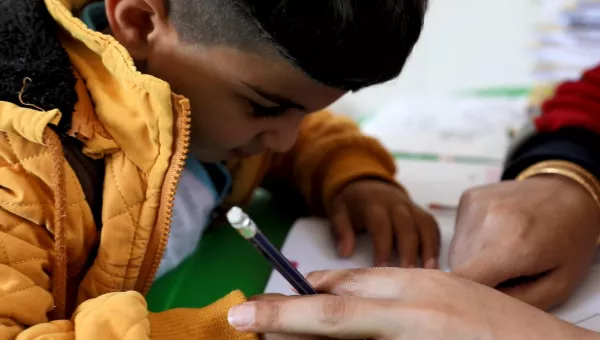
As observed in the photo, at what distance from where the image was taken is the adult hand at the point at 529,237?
0.55 meters

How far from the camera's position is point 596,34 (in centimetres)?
112

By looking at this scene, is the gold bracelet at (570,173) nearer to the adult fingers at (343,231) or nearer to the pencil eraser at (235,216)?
the adult fingers at (343,231)

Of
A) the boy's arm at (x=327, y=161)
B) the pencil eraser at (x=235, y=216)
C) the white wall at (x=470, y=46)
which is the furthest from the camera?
the white wall at (x=470, y=46)

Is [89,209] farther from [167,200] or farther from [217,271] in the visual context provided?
[217,271]

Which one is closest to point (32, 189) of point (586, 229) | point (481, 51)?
point (586, 229)

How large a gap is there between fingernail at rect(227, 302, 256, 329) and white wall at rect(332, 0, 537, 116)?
1.22 metres

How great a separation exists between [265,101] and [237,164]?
0.21 meters

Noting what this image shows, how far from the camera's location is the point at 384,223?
26.9 inches

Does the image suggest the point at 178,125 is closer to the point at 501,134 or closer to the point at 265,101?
the point at 265,101

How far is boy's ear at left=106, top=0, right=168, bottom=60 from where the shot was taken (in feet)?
1.73

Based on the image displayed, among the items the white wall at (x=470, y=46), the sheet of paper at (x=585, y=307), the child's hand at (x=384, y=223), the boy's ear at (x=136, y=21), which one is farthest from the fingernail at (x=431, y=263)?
the white wall at (x=470, y=46)

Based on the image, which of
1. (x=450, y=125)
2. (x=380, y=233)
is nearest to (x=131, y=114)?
(x=380, y=233)

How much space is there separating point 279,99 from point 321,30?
91 mm

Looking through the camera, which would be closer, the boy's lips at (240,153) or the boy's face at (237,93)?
the boy's face at (237,93)
